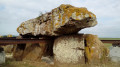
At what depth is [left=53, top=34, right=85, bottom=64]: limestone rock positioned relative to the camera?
7281 mm

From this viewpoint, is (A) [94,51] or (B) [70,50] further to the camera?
(A) [94,51]

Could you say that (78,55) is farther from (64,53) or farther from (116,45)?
(116,45)

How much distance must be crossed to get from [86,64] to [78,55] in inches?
26.6

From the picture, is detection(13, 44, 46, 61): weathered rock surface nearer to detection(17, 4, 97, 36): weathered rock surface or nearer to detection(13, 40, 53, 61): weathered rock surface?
detection(13, 40, 53, 61): weathered rock surface

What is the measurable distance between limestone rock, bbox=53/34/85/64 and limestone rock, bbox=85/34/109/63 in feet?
1.45

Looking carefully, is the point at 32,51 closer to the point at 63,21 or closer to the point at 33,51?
the point at 33,51

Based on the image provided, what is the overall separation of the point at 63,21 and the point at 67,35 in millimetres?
1473

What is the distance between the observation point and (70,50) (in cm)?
736

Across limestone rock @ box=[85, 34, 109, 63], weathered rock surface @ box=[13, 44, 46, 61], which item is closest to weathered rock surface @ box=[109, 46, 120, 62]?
limestone rock @ box=[85, 34, 109, 63]

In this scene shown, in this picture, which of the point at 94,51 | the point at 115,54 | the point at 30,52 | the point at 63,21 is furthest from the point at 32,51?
the point at 115,54

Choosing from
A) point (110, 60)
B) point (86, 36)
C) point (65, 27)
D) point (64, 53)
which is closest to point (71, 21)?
point (65, 27)

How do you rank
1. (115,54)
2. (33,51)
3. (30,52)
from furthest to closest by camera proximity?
(30,52) < (33,51) < (115,54)

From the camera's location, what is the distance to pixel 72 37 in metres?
7.43

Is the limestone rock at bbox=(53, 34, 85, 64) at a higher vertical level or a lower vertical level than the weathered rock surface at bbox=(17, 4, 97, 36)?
lower
